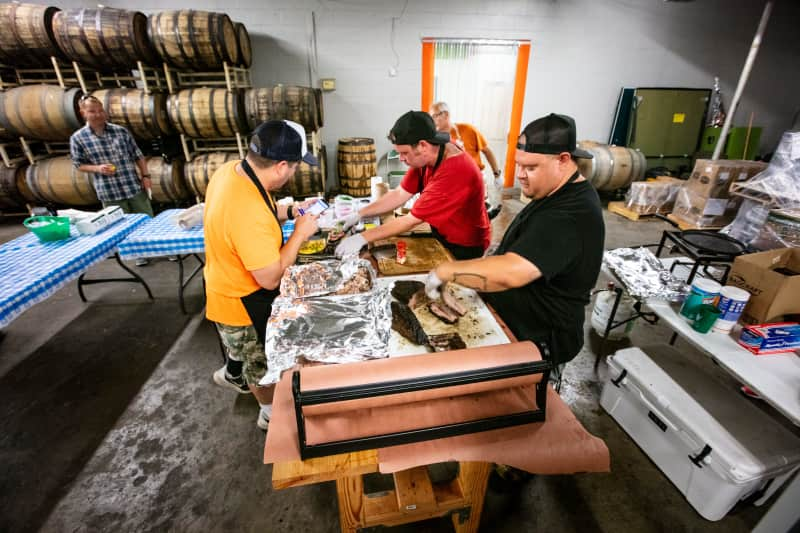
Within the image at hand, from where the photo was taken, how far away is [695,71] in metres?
7.91

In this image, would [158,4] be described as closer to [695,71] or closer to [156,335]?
[156,335]

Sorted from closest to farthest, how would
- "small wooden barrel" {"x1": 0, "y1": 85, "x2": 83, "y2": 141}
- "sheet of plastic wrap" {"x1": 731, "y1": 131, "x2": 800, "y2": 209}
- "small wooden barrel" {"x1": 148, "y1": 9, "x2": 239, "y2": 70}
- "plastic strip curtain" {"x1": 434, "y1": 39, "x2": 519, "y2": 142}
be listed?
"sheet of plastic wrap" {"x1": 731, "y1": 131, "x2": 800, "y2": 209}, "small wooden barrel" {"x1": 148, "y1": 9, "x2": 239, "y2": 70}, "small wooden barrel" {"x1": 0, "y1": 85, "x2": 83, "y2": 141}, "plastic strip curtain" {"x1": 434, "y1": 39, "x2": 519, "y2": 142}

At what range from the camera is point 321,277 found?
192 centimetres

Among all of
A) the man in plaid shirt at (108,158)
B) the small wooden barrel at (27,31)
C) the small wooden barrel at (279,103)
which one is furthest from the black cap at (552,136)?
the small wooden barrel at (27,31)

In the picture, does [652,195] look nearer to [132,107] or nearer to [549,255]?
[549,255]


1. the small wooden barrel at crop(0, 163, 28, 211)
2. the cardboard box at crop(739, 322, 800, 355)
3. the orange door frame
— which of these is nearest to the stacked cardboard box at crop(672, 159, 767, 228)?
the orange door frame

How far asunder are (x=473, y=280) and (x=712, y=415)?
71.5 inches

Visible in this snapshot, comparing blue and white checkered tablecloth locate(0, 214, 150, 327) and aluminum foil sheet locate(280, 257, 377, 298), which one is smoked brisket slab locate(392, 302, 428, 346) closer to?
aluminum foil sheet locate(280, 257, 377, 298)

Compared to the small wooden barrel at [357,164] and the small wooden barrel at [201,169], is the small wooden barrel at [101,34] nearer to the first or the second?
the small wooden barrel at [201,169]

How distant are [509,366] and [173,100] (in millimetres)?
6615

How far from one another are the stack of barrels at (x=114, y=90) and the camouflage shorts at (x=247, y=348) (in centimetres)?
467

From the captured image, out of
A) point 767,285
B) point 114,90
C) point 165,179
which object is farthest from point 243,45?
point 767,285

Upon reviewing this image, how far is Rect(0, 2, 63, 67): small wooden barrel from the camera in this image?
202 inches

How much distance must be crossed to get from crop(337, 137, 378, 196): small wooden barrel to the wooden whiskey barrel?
280cm
